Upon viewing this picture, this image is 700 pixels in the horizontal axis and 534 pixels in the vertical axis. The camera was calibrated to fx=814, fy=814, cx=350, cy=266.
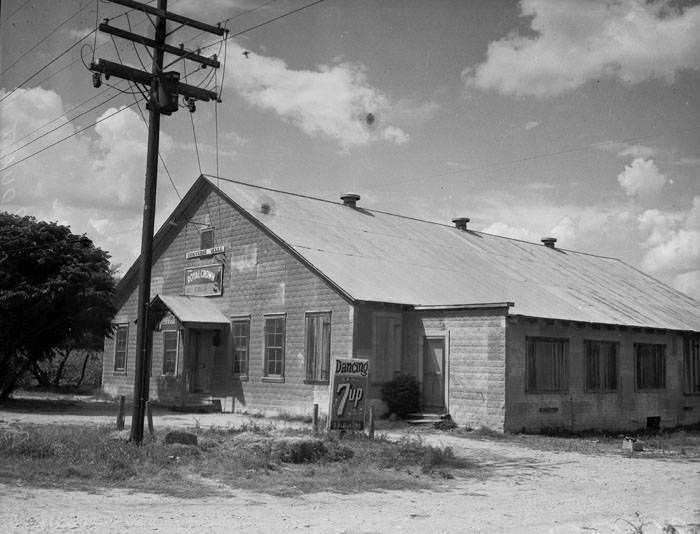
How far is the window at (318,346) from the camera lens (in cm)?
2352

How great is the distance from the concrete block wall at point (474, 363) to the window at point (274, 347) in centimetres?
450

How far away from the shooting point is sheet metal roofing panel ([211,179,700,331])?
24.7 meters

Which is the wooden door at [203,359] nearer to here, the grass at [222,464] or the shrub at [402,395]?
the shrub at [402,395]

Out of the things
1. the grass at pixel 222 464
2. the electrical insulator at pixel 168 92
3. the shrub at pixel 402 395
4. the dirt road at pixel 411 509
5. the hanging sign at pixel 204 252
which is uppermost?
the electrical insulator at pixel 168 92

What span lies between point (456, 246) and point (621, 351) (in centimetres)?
936

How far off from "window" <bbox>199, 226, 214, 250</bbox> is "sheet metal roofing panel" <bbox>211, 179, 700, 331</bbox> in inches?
64.1

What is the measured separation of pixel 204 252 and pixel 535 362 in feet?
41.2

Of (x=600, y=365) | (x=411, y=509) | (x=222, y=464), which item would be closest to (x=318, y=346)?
(x=600, y=365)

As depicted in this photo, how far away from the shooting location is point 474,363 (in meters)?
21.6

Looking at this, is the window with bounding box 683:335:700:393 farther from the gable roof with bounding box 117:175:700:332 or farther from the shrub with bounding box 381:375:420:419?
the shrub with bounding box 381:375:420:419

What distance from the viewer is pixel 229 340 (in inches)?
1063

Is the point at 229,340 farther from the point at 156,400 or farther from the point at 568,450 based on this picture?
the point at 568,450

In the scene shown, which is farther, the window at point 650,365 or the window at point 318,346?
the window at point 650,365

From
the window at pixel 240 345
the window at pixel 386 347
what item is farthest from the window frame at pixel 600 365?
the window at pixel 240 345
